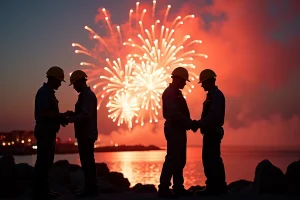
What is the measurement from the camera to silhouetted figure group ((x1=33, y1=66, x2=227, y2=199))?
10.3 meters

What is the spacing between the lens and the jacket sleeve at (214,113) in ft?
35.6

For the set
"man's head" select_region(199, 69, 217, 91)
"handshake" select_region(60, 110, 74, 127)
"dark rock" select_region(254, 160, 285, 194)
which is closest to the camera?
"handshake" select_region(60, 110, 74, 127)

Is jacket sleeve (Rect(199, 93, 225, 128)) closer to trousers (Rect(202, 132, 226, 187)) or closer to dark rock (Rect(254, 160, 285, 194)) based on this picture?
trousers (Rect(202, 132, 226, 187))

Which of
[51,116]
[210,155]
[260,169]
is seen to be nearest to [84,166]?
[51,116]

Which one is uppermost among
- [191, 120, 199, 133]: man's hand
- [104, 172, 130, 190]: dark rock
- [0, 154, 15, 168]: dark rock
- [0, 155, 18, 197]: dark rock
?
[191, 120, 199, 133]: man's hand

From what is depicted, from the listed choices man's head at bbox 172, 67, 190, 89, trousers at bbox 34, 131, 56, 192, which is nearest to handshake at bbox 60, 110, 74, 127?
trousers at bbox 34, 131, 56, 192

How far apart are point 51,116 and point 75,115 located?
0.61 m

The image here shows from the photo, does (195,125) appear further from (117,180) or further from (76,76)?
(117,180)

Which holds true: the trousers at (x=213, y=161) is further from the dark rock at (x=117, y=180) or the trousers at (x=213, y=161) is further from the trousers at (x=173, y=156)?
the dark rock at (x=117, y=180)

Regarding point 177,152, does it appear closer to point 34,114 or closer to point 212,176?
point 212,176

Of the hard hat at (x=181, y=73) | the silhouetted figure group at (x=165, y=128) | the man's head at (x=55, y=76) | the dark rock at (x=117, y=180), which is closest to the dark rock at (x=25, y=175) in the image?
the silhouetted figure group at (x=165, y=128)

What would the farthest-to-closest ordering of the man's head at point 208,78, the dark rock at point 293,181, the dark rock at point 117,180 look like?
the dark rock at point 117,180
the dark rock at point 293,181
the man's head at point 208,78

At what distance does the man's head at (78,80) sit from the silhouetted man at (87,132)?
26 millimetres

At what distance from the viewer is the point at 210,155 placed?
435 inches
